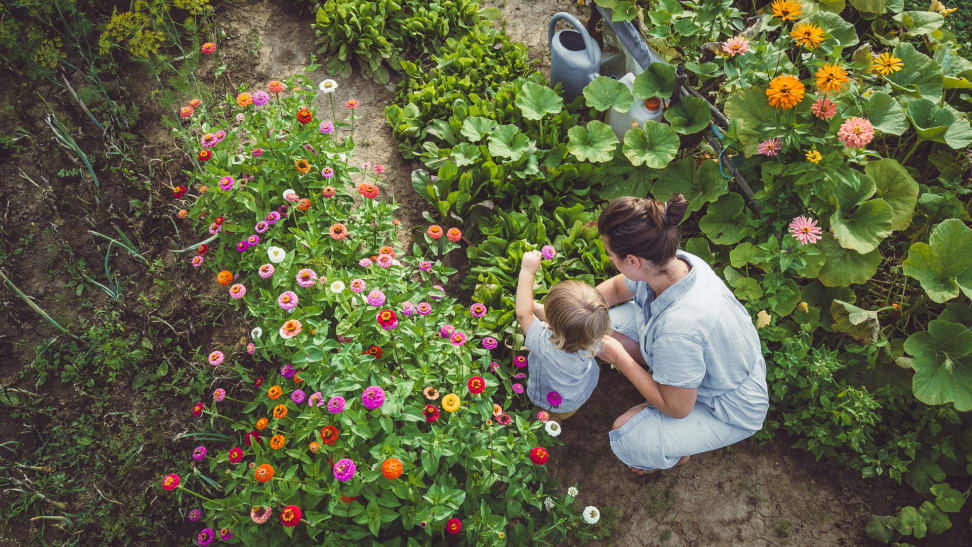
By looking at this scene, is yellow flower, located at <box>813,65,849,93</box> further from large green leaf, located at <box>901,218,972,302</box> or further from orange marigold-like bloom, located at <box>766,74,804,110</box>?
large green leaf, located at <box>901,218,972,302</box>

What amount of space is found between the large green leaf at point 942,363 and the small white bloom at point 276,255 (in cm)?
306

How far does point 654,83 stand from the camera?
10.7 feet

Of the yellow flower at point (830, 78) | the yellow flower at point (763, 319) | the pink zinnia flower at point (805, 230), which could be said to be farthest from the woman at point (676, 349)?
the yellow flower at point (830, 78)

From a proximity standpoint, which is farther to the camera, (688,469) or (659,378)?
(688,469)

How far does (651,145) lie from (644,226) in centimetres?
138

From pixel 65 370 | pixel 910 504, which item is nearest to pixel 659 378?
pixel 910 504

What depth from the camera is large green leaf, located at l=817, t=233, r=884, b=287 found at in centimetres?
281

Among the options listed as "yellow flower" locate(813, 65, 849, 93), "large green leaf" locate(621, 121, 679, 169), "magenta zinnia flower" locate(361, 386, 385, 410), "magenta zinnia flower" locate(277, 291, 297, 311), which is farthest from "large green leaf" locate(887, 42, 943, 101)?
"magenta zinnia flower" locate(277, 291, 297, 311)

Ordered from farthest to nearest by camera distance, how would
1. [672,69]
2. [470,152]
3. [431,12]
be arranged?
[431,12] → [470,152] → [672,69]

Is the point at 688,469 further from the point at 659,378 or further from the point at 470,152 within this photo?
the point at 470,152

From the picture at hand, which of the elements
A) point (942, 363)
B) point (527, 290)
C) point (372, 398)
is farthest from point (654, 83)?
point (372, 398)

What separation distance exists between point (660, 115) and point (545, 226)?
1055 millimetres

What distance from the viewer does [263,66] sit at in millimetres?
4168

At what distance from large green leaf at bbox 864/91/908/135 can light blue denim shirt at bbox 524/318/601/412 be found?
2.06 m
